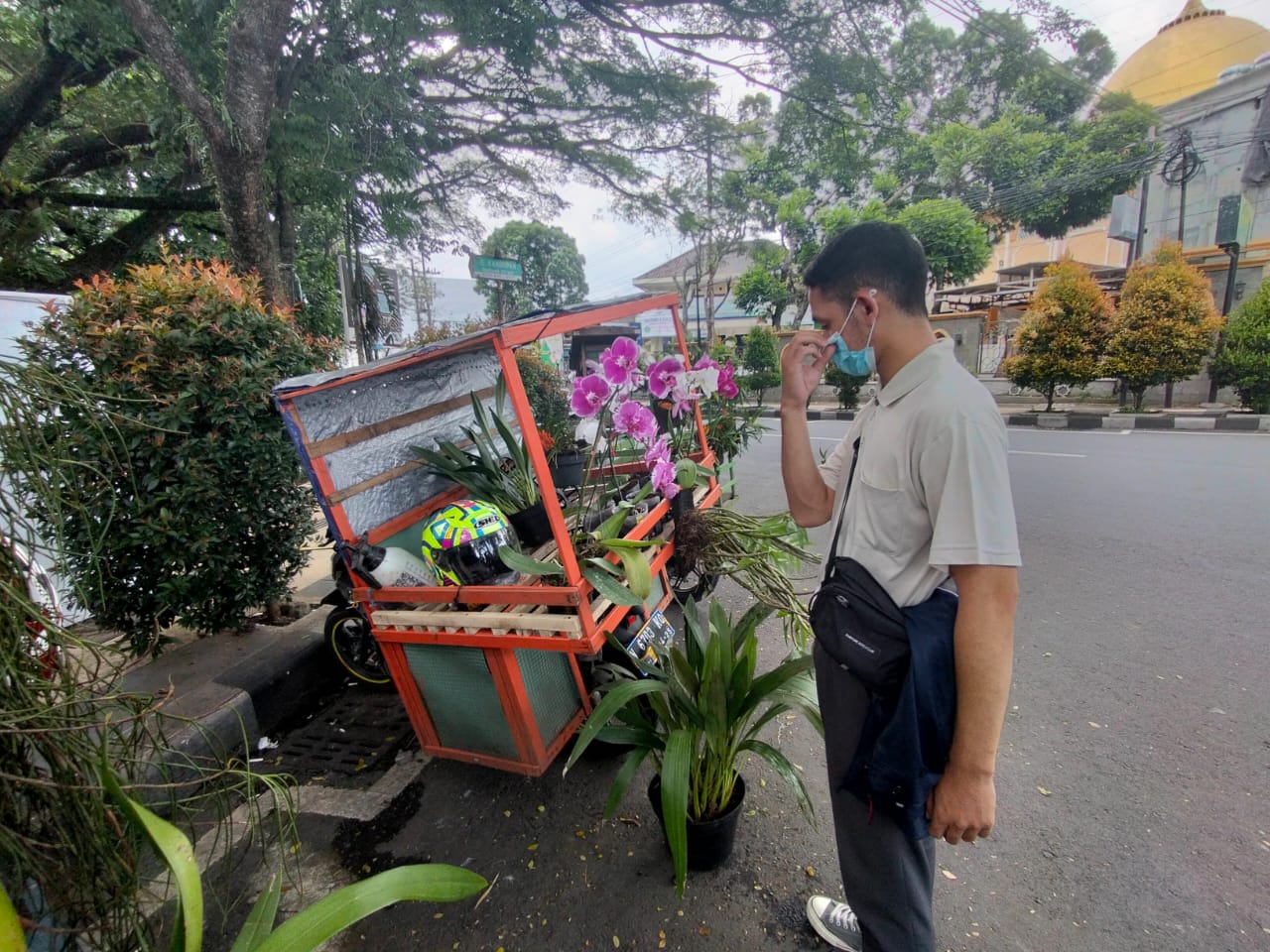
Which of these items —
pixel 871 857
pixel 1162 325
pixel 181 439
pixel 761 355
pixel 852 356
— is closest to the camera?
pixel 871 857

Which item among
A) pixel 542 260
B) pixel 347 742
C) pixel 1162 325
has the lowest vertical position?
pixel 1162 325

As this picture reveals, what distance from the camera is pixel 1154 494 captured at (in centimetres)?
584

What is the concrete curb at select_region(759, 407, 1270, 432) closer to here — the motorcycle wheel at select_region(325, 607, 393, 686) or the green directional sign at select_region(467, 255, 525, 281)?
the green directional sign at select_region(467, 255, 525, 281)

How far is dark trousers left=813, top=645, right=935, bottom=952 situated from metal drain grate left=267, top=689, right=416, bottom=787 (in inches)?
80.8

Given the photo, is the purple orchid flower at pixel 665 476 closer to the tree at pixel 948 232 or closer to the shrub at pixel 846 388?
the shrub at pixel 846 388

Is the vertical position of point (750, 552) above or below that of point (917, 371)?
below

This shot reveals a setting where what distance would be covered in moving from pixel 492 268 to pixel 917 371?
742cm

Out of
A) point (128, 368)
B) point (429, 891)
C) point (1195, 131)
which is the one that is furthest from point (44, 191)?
point (1195, 131)

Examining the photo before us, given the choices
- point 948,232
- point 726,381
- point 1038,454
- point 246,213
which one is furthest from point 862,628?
point 948,232

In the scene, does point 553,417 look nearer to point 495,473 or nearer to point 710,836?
point 495,473

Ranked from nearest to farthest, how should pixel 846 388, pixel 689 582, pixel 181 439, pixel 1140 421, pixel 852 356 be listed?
1. pixel 852 356
2. pixel 181 439
3. pixel 689 582
4. pixel 1140 421
5. pixel 846 388

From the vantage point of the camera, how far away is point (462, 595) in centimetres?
209

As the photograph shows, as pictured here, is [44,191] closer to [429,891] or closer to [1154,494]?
[429,891]

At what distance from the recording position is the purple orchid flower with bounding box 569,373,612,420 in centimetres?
226
